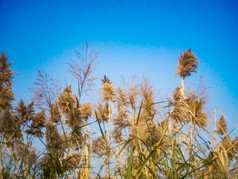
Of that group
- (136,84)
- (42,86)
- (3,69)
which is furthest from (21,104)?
(42,86)

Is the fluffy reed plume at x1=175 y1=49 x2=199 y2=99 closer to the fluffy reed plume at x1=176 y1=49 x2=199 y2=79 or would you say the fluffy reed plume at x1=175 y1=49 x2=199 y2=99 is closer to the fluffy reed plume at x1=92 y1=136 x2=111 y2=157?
the fluffy reed plume at x1=176 y1=49 x2=199 y2=79

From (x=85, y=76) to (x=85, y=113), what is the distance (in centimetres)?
519

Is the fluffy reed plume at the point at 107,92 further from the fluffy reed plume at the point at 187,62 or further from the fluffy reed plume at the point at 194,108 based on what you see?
the fluffy reed plume at the point at 194,108

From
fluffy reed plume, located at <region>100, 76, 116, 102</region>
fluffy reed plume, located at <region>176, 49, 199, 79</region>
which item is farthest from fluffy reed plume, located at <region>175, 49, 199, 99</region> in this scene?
fluffy reed plume, located at <region>100, 76, 116, 102</region>

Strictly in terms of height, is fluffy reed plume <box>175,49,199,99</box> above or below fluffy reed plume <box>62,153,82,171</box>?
above

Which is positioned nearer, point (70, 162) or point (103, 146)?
point (70, 162)

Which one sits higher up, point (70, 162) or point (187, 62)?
point (187, 62)

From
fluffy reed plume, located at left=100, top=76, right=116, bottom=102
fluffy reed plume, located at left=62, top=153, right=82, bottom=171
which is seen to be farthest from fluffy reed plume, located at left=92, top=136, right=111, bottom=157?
fluffy reed plume, located at left=100, top=76, right=116, bottom=102

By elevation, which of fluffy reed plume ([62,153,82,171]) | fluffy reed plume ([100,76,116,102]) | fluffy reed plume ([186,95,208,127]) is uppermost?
fluffy reed plume ([100,76,116,102])

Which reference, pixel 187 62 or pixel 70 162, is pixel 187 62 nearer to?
pixel 187 62

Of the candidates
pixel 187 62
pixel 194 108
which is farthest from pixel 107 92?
Result: pixel 194 108

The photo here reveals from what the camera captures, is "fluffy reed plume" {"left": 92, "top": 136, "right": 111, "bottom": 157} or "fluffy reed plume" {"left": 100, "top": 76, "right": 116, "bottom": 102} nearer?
"fluffy reed plume" {"left": 92, "top": 136, "right": 111, "bottom": 157}

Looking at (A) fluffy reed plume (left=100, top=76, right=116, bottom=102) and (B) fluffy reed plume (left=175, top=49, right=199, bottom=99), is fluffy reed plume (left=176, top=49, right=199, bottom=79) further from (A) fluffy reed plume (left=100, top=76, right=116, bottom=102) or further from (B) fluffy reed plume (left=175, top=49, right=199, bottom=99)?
(A) fluffy reed plume (left=100, top=76, right=116, bottom=102)

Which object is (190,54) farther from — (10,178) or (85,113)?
(10,178)
